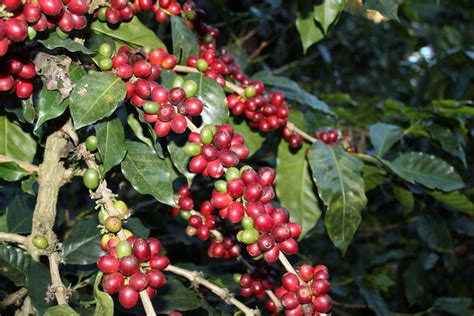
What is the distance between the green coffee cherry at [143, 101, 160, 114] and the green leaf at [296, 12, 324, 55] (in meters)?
0.64

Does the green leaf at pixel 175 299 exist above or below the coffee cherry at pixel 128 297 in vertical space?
below

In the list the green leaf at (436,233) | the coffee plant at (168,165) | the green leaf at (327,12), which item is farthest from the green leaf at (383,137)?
the green leaf at (436,233)

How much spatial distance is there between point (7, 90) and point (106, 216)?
0.28 m

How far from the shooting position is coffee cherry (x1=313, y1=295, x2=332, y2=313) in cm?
83

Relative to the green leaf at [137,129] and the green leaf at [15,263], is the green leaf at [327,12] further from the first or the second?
the green leaf at [15,263]

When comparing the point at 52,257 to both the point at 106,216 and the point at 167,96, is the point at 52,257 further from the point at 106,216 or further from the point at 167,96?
the point at 167,96

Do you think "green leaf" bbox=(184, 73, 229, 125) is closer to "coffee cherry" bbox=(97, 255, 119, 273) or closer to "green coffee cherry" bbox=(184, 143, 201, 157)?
"green coffee cherry" bbox=(184, 143, 201, 157)

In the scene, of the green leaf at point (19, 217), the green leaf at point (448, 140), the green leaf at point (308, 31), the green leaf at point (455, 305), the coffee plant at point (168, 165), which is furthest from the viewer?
the green leaf at point (455, 305)

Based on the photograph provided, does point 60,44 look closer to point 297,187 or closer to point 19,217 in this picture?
point 19,217

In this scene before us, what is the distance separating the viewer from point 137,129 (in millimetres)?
1012

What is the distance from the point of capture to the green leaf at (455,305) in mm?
1975

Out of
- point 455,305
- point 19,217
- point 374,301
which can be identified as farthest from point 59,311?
point 455,305

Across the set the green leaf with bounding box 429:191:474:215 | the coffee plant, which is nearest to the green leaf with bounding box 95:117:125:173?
the coffee plant

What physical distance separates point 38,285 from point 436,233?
1798 mm
